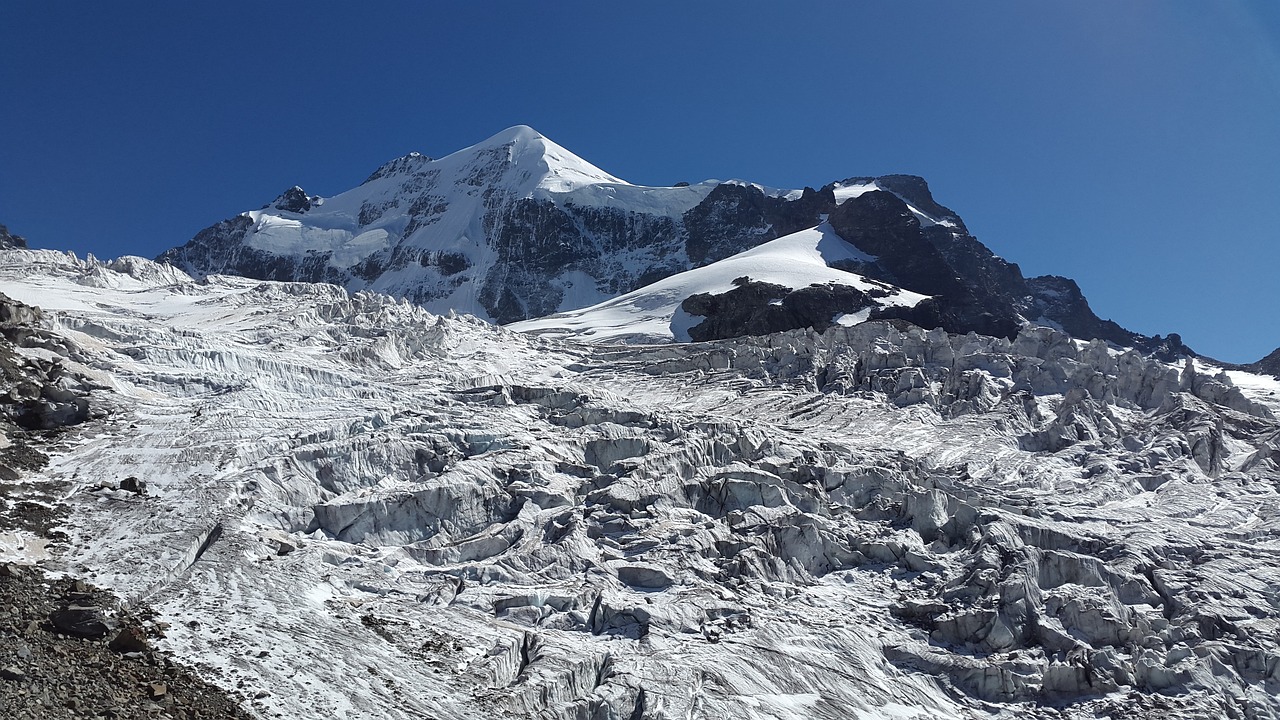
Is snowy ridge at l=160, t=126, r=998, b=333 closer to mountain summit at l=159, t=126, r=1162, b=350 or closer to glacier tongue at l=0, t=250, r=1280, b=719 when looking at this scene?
mountain summit at l=159, t=126, r=1162, b=350

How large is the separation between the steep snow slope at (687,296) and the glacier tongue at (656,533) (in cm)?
4023

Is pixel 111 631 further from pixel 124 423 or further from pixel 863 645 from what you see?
pixel 863 645

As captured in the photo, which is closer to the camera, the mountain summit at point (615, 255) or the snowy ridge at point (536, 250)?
the mountain summit at point (615, 255)

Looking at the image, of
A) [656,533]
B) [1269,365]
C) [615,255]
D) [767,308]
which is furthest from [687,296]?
→ [656,533]

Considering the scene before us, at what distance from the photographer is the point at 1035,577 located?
1534 inches

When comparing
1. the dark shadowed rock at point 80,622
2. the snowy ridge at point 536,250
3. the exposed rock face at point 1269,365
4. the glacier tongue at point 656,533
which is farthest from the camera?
the snowy ridge at point 536,250

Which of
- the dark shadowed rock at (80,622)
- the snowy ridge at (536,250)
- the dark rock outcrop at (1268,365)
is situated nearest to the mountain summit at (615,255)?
the snowy ridge at (536,250)

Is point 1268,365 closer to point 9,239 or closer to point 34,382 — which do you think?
point 34,382

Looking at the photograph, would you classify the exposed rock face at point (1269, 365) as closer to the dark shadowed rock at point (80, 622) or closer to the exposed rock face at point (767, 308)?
the exposed rock face at point (767, 308)

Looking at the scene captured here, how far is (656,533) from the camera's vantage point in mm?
41156

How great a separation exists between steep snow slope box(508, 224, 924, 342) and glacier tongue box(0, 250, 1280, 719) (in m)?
40.2

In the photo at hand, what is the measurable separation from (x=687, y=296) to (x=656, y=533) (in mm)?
85673

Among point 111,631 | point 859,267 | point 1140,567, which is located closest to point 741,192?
point 859,267

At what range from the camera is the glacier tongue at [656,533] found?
3100cm
